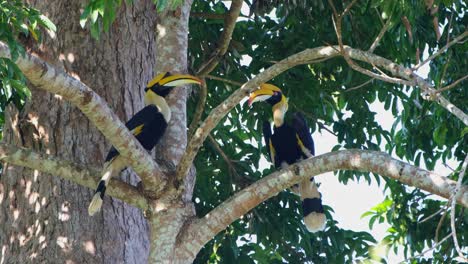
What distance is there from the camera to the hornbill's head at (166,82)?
5539mm

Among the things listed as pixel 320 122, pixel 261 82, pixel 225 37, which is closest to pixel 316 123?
pixel 320 122

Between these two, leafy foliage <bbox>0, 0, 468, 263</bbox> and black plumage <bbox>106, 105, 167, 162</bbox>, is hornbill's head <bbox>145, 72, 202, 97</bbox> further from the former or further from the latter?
leafy foliage <bbox>0, 0, 468, 263</bbox>

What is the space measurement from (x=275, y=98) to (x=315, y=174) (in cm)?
228

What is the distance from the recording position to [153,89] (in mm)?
5809

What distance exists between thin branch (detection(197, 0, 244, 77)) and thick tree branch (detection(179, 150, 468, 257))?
1764 millimetres

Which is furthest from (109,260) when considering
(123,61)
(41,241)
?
(123,61)

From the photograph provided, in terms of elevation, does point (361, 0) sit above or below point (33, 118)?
above

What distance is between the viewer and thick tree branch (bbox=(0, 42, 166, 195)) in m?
4.10

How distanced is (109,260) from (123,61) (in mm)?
1311

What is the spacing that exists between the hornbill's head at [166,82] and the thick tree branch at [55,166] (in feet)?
3.13

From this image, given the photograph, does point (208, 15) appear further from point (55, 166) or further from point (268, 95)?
point (55, 166)

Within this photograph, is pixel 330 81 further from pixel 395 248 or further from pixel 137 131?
pixel 137 131

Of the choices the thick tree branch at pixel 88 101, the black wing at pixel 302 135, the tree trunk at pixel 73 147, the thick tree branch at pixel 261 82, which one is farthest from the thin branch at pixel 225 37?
the thick tree branch at pixel 88 101

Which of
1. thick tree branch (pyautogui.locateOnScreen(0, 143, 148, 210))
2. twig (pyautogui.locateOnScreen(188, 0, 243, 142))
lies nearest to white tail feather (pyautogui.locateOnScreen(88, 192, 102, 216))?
thick tree branch (pyautogui.locateOnScreen(0, 143, 148, 210))
